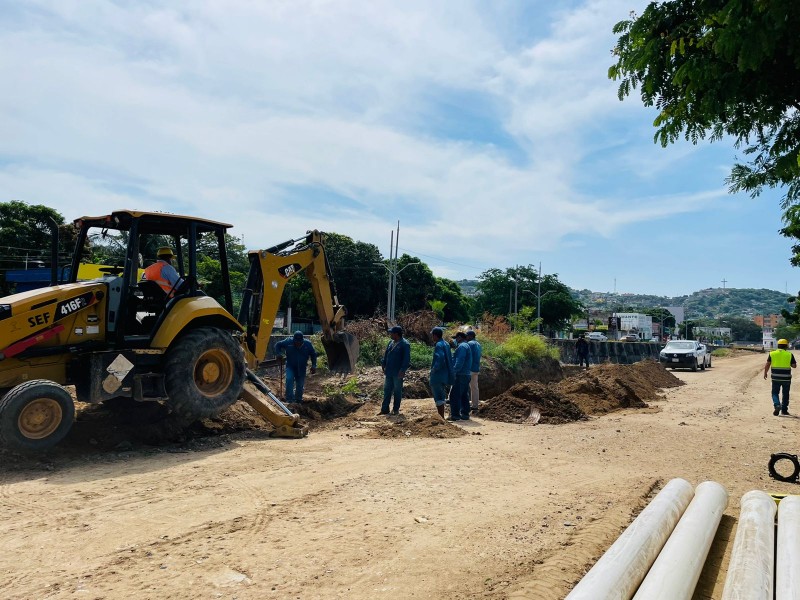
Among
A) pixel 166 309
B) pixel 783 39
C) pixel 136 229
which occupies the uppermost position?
pixel 783 39

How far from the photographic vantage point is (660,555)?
416 cm

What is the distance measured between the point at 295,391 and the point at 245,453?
4.18 m

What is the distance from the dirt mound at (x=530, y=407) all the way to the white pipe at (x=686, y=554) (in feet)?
21.8

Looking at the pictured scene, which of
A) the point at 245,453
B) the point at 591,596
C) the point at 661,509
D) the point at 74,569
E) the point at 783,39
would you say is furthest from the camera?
the point at 245,453

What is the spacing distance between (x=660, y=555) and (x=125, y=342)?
264 inches

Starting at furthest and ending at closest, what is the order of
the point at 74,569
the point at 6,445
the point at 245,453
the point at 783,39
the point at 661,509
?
the point at 245,453 < the point at 6,445 < the point at 661,509 < the point at 74,569 < the point at 783,39

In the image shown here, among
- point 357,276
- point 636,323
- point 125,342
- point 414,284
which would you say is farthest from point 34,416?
point 636,323

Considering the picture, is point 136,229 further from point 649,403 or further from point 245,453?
point 649,403

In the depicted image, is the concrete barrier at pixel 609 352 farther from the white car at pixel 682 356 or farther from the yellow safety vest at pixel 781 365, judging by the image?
the yellow safety vest at pixel 781 365

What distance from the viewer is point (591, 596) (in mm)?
3420

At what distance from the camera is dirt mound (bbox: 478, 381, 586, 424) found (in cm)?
1230

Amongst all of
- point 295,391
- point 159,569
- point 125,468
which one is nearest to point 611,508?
point 159,569

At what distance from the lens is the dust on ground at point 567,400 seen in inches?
488

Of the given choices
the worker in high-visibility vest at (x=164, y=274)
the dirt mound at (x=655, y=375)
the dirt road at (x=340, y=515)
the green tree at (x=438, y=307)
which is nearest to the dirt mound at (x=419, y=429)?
the dirt road at (x=340, y=515)
